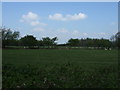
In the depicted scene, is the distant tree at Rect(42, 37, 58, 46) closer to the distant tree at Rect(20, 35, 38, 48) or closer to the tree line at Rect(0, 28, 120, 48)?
the tree line at Rect(0, 28, 120, 48)

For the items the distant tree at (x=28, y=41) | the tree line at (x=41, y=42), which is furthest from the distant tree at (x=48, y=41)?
the distant tree at (x=28, y=41)

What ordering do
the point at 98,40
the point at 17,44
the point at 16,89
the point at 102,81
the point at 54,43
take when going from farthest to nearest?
1. the point at 98,40
2. the point at 54,43
3. the point at 17,44
4. the point at 102,81
5. the point at 16,89

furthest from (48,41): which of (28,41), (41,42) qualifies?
(28,41)

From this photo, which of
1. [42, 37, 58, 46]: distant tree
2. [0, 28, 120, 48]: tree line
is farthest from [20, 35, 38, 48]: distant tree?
[42, 37, 58, 46]: distant tree

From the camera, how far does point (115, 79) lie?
600 cm

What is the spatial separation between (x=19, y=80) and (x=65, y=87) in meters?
1.40

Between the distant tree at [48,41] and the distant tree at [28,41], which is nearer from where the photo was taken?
the distant tree at [28,41]

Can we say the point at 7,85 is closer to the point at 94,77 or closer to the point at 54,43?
the point at 94,77

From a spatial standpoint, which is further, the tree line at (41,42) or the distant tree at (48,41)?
the distant tree at (48,41)

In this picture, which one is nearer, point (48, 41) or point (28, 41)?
point (28, 41)

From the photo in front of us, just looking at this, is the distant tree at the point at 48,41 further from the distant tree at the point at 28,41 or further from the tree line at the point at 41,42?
the distant tree at the point at 28,41

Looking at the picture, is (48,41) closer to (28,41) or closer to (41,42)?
(41,42)

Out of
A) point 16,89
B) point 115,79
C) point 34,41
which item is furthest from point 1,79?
point 34,41

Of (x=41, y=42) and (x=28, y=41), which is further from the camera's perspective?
(x=41, y=42)
